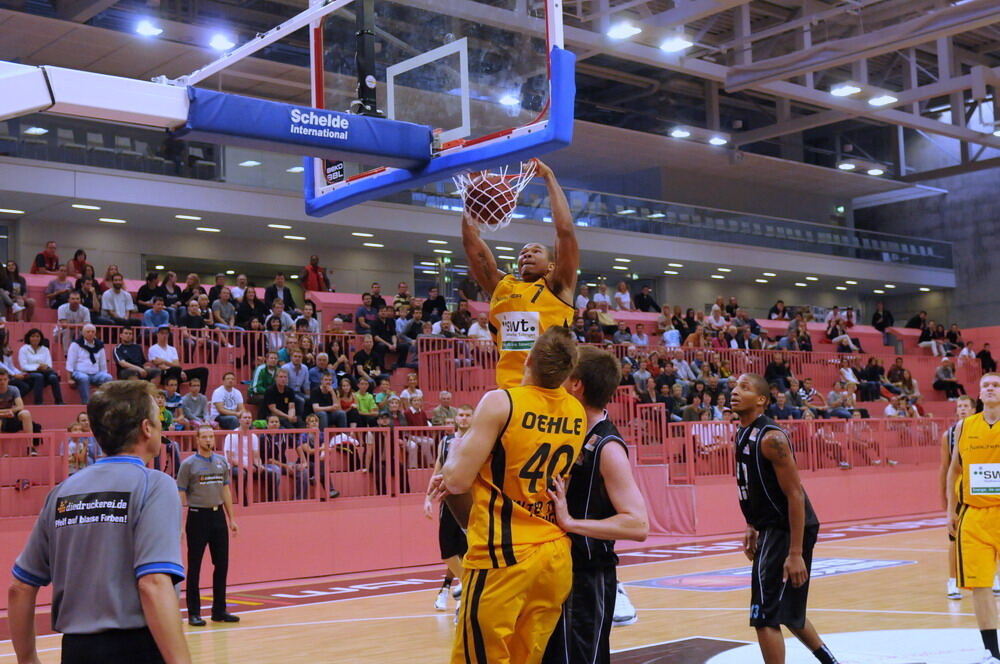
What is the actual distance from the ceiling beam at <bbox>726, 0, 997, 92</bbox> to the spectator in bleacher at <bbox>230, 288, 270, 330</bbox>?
1217cm

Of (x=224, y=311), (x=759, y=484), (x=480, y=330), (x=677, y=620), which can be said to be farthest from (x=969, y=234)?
(x=759, y=484)

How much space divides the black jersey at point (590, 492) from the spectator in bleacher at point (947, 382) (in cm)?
2717

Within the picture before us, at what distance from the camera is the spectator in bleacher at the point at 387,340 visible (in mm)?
19844

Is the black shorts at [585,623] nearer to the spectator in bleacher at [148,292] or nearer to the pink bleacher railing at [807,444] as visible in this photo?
the pink bleacher railing at [807,444]

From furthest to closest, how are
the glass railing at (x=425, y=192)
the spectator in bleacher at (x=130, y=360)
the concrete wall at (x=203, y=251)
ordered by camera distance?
the concrete wall at (x=203, y=251), the glass railing at (x=425, y=192), the spectator in bleacher at (x=130, y=360)

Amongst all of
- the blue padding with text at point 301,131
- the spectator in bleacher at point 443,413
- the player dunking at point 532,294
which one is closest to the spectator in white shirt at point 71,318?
the spectator in bleacher at point 443,413

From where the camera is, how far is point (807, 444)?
20.1m

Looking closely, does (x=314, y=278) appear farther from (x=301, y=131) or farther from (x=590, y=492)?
(x=590, y=492)

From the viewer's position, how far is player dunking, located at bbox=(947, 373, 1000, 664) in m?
7.36

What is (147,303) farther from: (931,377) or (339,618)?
(931,377)

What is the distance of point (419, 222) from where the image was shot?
2656 cm

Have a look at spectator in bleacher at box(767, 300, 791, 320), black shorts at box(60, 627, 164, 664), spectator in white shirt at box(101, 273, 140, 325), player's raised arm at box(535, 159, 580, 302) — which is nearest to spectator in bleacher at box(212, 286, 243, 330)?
spectator in white shirt at box(101, 273, 140, 325)

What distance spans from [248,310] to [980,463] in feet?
46.4

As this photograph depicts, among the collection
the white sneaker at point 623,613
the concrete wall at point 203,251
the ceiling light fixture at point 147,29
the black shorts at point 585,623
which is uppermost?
the ceiling light fixture at point 147,29
